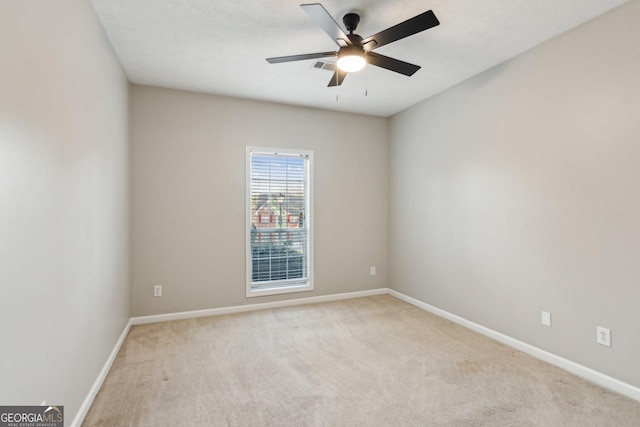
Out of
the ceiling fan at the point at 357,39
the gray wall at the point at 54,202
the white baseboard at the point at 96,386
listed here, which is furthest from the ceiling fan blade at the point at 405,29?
the white baseboard at the point at 96,386

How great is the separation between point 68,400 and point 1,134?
1.46m

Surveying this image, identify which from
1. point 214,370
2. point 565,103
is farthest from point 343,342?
point 565,103

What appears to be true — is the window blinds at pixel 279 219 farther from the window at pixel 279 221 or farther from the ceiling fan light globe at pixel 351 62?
the ceiling fan light globe at pixel 351 62

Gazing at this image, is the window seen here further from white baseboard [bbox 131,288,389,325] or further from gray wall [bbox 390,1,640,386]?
gray wall [bbox 390,1,640,386]

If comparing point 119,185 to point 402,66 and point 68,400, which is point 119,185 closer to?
point 68,400

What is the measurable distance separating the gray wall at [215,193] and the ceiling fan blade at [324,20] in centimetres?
215

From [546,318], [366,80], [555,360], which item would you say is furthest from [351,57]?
[555,360]

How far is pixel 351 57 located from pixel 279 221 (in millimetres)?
2513

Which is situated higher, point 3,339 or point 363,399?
point 3,339

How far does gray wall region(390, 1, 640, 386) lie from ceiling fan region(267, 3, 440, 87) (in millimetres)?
1240

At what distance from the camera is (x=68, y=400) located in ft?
5.68

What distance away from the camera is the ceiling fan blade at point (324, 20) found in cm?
181

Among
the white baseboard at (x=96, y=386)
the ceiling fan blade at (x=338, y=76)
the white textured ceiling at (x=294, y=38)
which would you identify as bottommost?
the white baseboard at (x=96, y=386)

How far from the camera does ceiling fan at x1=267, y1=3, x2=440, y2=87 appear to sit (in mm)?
1896
